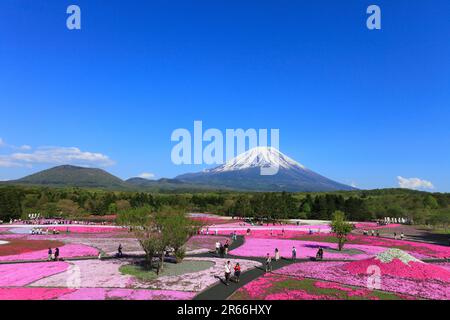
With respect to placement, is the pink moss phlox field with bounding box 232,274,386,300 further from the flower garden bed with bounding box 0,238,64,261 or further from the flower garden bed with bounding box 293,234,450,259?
the flower garden bed with bounding box 0,238,64,261

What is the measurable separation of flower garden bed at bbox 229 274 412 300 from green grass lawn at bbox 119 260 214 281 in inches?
282

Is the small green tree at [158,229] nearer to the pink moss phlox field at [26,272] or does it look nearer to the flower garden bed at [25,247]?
the pink moss phlox field at [26,272]

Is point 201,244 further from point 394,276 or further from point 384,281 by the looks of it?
point 384,281

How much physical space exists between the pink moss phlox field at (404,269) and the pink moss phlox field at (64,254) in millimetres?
30201

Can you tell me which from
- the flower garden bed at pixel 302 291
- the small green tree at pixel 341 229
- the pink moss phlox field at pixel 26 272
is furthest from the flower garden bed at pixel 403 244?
the pink moss phlox field at pixel 26 272

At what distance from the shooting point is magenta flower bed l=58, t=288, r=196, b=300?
23984 mm

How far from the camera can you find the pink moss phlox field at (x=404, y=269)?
3103 centimetres

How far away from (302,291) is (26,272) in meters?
23.8

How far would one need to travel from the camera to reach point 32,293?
25000 mm

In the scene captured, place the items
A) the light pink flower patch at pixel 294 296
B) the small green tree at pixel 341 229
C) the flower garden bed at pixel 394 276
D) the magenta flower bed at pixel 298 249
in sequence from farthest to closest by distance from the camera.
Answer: the small green tree at pixel 341 229 < the magenta flower bed at pixel 298 249 < the flower garden bed at pixel 394 276 < the light pink flower patch at pixel 294 296
